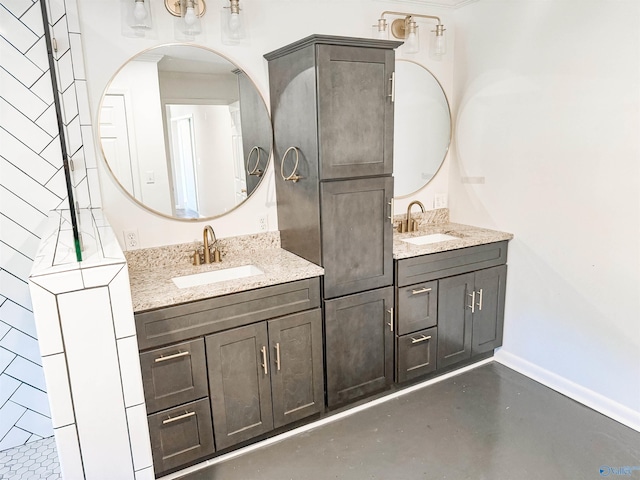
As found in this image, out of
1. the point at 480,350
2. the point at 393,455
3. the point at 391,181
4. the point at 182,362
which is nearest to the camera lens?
the point at 182,362

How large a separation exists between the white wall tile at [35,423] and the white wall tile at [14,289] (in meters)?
0.60

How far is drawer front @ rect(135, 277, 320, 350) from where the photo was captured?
1887 millimetres

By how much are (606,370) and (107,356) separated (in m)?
2.50

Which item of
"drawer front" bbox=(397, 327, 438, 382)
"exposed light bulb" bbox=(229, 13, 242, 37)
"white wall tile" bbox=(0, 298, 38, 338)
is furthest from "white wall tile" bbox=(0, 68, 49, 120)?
"drawer front" bbox=(397, 327, 438, 382)

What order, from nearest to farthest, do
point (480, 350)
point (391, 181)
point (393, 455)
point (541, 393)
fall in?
1. point (393, 455)
2. point (391, 181)
3. point (541, 393)
4. point (480, 350)

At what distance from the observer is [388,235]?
97.6 inches

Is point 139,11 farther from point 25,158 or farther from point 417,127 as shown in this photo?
point 417,127

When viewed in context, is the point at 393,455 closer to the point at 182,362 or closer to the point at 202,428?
the point at 202,428

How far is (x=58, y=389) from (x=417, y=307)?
1.88 meters

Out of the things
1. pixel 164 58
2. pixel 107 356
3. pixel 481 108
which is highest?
pixel 164 58

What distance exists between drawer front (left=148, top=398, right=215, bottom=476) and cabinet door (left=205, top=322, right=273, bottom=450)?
0.05m

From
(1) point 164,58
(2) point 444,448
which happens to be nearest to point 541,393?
(2) point 444,448

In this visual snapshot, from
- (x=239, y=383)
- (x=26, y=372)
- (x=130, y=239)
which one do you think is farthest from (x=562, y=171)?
(x=26, y=372)

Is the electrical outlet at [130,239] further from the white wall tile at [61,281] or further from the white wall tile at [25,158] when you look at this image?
the white wall tile at [61,281]
